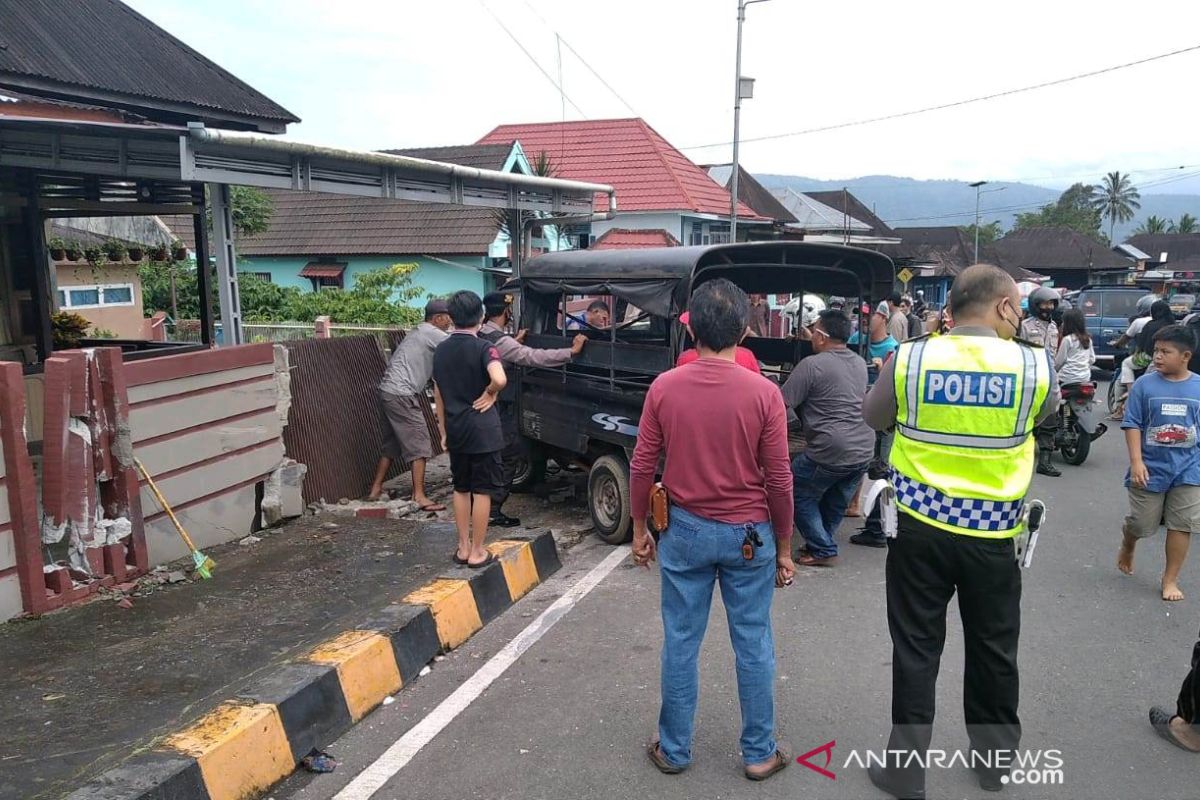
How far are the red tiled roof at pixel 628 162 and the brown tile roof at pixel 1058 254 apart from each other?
25.0 m

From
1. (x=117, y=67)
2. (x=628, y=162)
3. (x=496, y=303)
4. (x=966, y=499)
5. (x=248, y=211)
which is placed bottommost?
(x=966, y=499)

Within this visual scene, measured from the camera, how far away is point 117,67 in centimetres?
1115

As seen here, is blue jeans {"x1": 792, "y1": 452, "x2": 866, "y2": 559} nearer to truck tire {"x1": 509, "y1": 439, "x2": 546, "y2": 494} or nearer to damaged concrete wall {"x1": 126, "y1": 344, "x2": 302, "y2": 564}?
truck tire {"x1": 509, "y1": 439, "x2": 546, "y2": 494}

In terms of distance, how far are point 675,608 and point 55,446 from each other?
360 centimetres

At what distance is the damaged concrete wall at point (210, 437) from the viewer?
18.1ft

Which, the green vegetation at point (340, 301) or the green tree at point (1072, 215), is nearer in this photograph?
the green vegetation at point (340, 301)

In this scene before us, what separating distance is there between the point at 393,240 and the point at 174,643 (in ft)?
57.3

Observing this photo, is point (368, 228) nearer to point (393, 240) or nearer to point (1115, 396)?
point (393, 240)

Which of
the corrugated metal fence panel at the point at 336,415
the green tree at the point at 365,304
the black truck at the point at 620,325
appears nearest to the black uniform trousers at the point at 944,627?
the black truck at the point at 620,325

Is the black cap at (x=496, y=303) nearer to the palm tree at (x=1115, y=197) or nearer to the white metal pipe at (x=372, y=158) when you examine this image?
the white metal pipe at (x=372, y=158)

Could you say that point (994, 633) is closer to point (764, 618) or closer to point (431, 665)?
point (764, 618)

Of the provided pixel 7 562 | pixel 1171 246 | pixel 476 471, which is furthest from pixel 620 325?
pixel 1171 246

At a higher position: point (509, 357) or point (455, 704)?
point (509, 357)

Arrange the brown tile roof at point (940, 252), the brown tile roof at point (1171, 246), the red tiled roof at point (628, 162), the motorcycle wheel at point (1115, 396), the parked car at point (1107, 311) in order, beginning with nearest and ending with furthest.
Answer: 1. the motorcycle wheel at point (1115, 396)
2. the parked car at point (1107, 311)
3. the red tiled roof at point (628, 162)
4. the brown tile roof at point (940, 252)
5. the brown tile roof at point (1171, 246)
